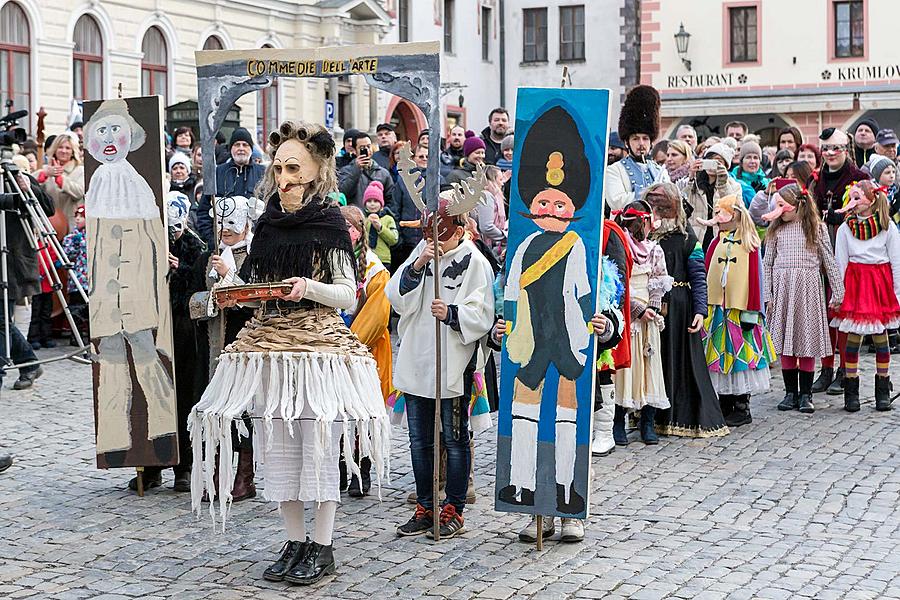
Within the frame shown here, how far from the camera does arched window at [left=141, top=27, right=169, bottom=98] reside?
28.2 meters

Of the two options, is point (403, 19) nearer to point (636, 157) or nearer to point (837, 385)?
point (837, 385)

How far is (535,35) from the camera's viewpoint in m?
43.2

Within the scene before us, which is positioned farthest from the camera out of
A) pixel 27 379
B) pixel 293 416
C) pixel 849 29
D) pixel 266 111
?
pixel 849 29

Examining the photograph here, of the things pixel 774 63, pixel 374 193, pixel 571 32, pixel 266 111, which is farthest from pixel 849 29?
pixel 374 193

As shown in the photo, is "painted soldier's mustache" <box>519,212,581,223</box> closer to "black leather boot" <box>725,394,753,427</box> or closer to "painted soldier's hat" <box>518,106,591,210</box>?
"painted soldier's hat" <box>518,106,591,210</box>

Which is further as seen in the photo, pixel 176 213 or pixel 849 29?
pixel 849 29

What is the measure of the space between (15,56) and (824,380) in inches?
697

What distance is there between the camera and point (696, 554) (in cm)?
667

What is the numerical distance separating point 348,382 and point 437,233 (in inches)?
39.0

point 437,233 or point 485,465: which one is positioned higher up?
point 437,233

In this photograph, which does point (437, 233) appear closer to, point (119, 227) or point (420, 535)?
point (420, 535)

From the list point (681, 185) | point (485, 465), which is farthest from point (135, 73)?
point (485, 465)

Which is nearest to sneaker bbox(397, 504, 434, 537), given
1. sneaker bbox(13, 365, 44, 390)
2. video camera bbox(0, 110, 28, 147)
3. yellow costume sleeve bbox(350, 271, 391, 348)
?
yellow costume sleeve bbox(350, 271, 391, 348)

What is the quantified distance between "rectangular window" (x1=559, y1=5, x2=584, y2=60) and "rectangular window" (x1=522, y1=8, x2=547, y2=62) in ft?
1.80
